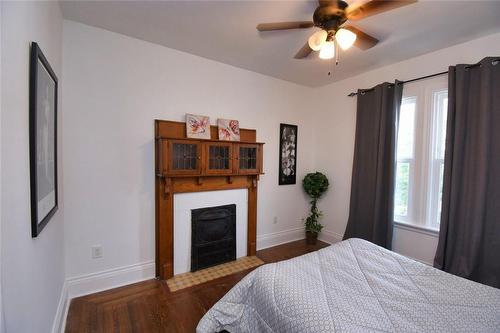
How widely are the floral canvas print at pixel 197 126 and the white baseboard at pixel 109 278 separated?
1.50m

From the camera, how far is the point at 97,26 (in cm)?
215

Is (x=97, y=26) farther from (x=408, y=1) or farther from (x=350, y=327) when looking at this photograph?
(x=350, y=327)

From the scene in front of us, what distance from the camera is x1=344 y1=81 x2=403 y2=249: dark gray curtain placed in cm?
279

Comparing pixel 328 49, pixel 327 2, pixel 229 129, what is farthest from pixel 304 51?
pixel 229 129

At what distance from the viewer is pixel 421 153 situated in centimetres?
268

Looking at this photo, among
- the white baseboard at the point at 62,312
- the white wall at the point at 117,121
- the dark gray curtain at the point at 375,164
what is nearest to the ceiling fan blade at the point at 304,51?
the white wall at the point at 117,121

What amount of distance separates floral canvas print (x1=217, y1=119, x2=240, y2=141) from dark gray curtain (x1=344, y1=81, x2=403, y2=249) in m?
1.68

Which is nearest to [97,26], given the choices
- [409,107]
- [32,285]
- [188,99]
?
[188,99]

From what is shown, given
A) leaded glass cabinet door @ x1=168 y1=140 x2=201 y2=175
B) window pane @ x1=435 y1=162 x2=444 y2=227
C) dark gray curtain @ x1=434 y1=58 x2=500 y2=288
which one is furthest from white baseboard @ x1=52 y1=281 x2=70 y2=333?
window pane @ x1=435 y1=162 x2=444 y2=227

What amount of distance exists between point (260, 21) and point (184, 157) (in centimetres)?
151

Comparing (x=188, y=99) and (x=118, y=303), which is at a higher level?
(x=188, y=99)

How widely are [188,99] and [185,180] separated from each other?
96 centimetres

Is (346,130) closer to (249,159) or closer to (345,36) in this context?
(249,159)

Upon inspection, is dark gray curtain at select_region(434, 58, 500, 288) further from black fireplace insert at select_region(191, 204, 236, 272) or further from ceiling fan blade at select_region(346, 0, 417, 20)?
black fireplace insert at select_region(191, 204, 236, 272)
